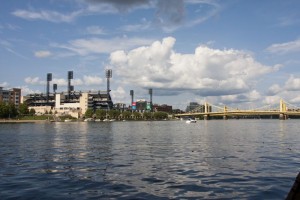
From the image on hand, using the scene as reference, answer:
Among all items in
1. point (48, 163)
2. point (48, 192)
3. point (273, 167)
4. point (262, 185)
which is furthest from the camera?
point (48, 163)

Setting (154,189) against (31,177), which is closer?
(154,189)

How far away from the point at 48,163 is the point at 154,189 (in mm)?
16247

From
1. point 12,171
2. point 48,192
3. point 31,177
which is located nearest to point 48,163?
point 12,171

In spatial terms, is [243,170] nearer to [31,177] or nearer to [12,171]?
[31,177]

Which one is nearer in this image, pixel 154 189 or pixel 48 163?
pixel 154 189

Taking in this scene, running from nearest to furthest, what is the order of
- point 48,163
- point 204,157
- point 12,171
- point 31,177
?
1. point 31,177
2. point 12,171
3. point 48,163
4. point 204,157

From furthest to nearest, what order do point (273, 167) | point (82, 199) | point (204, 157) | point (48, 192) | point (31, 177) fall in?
1. point (204, 157)
2. point (273, 167)
3. point (31, 177)
4. point (48, 192)
5. point (82, 199)

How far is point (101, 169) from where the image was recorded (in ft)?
102

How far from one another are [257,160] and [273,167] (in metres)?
4.88

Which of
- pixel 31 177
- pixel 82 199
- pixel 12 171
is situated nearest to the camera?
pixel 82 199

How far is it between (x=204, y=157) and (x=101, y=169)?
1377 cm

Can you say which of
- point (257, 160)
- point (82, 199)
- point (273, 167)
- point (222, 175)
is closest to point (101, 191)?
point (82, 199)

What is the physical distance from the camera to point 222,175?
28.1 metres

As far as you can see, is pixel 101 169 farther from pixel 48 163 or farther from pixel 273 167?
pixel 273 167
